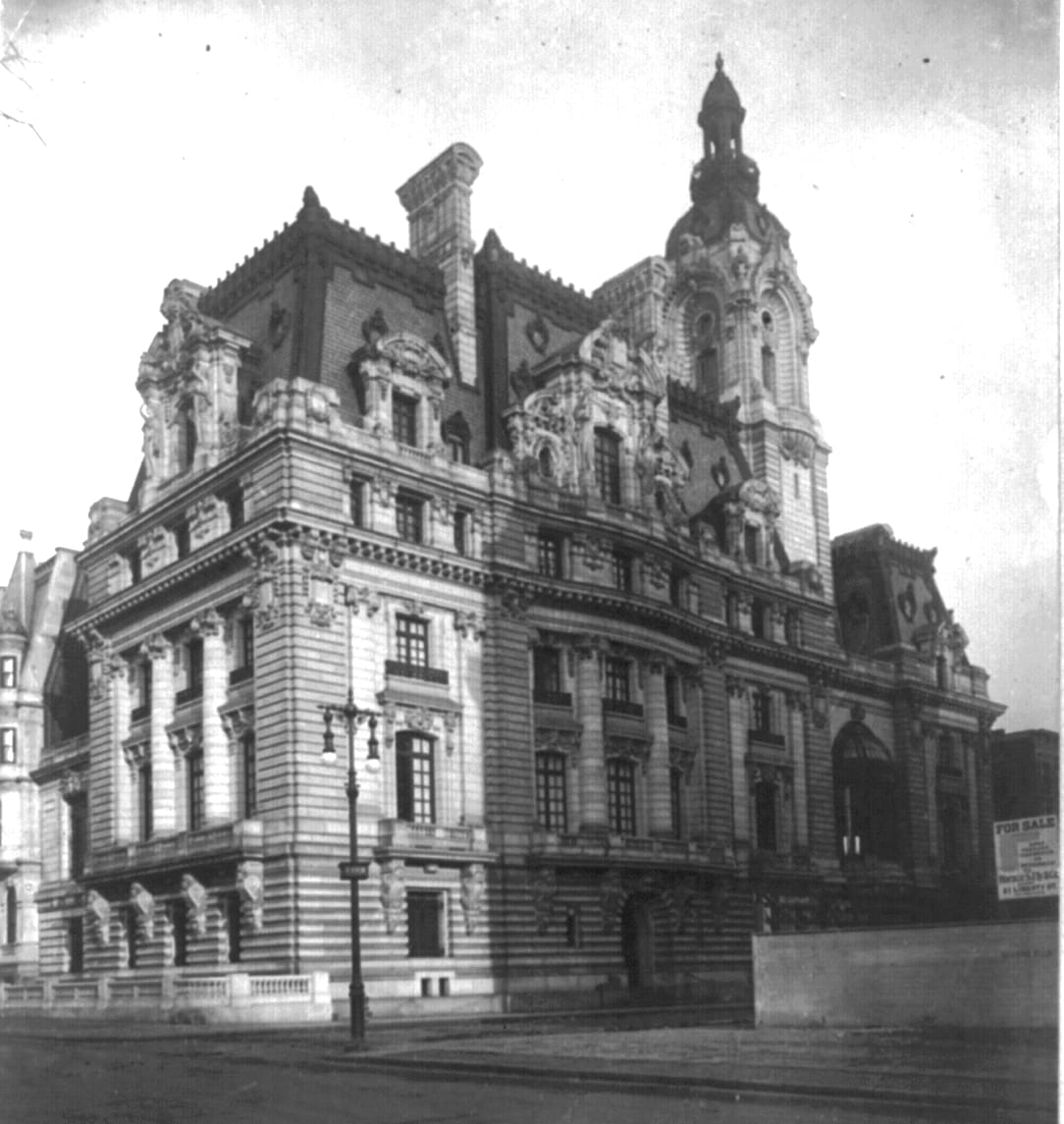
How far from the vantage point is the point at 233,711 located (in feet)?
154

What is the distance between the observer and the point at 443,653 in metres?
48.9

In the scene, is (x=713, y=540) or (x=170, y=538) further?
(x=713, y=540)

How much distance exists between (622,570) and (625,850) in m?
9.97

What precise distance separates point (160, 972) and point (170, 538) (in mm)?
13693

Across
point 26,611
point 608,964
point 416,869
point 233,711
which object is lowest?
point 608,964

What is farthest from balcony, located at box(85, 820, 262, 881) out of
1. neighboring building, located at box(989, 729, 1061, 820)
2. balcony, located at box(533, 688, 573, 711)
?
neighboring building, located at box(989, 729, 1061, 820)

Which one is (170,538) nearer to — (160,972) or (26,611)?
(160,972)

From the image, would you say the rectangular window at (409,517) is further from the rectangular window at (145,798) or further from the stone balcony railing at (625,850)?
the rectangular window at (145,798)

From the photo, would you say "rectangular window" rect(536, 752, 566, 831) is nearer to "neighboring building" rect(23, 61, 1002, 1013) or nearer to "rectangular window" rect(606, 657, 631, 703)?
"neighboring building" rect(23, 61, 1002, 1013)

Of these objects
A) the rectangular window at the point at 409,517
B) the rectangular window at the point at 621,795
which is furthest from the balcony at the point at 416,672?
the rectangular window at the point at 621,795

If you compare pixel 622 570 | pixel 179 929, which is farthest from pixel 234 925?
pixel 622 570

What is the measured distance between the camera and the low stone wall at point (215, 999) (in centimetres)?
3950

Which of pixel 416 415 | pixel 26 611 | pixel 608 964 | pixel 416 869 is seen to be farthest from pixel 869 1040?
pixel 26 611

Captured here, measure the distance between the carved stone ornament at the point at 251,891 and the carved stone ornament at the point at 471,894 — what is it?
6563 mm
